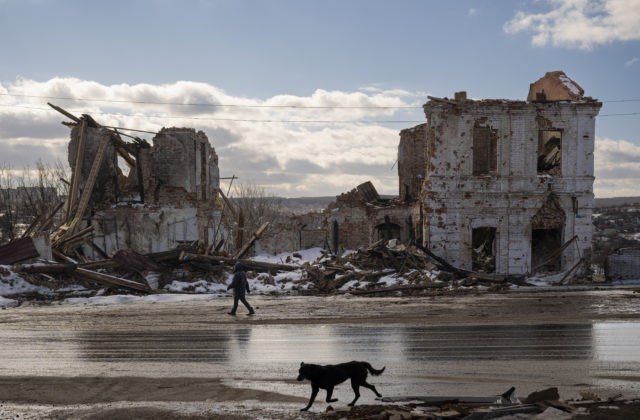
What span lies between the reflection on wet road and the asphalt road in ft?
0.08

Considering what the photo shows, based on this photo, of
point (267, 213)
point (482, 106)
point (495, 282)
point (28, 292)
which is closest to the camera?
point (28, 292)

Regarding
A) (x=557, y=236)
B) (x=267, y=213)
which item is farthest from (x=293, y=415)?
(x=267, y=213)

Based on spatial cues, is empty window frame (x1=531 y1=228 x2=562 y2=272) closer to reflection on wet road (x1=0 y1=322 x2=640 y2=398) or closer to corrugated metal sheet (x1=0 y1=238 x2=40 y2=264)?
reflection on wet road (x1=0 y1=322 x2=640 y2=398)

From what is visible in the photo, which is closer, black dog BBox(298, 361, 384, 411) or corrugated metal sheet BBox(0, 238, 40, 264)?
black dog BBox(298, 361, 384, 411)

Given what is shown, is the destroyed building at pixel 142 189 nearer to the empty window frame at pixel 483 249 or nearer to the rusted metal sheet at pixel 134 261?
the rusted metal sheet at pixel 134 261

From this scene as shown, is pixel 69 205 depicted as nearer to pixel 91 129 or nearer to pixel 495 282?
pixel 91 129

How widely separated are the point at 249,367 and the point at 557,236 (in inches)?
834

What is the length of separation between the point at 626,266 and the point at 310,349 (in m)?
19.4

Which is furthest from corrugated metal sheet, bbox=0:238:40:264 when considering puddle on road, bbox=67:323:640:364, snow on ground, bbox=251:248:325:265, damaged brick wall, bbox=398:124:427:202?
damaged brick wall, bbox=398:124:427:202

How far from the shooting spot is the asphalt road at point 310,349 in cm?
775

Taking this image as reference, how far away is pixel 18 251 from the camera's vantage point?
70.9ft

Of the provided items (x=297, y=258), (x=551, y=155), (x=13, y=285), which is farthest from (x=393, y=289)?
(x=13, y=285)

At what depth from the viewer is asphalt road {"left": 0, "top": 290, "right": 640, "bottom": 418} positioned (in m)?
7.75

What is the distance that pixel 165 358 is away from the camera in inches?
387
